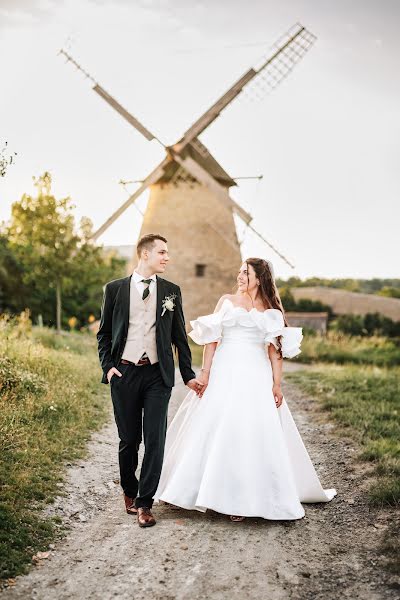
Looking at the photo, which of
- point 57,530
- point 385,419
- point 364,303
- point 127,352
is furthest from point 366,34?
point 364,303

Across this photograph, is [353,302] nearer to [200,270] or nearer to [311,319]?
[311,319]

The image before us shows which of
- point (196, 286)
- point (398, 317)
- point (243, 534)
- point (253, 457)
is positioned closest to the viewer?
point (243, 534)

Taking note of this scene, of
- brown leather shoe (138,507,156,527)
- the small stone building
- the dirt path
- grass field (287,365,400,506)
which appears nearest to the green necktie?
brown leather shoe (138,507,156,527)

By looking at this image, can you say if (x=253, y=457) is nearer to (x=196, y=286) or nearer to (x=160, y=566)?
(x=160, y=566)

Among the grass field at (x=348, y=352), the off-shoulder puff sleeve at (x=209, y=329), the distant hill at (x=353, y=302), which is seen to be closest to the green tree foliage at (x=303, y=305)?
the distant hill at (x=353, y=302)

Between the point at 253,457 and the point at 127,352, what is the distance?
1.22 metres

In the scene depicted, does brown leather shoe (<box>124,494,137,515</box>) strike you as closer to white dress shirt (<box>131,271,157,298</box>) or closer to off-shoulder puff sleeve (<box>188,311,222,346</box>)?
off-shoulder puff sleeve (<box>188,311,222,346</box>)

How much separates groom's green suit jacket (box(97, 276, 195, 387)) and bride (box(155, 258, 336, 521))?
0.22 meters

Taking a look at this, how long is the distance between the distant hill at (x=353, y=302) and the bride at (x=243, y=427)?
25895 millimetres

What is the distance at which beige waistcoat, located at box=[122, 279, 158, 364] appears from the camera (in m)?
4.32

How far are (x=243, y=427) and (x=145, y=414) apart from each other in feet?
2.45

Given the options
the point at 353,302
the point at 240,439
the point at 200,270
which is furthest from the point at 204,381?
the point at 353,302

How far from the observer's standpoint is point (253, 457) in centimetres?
442

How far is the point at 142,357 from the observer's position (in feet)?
14.2
